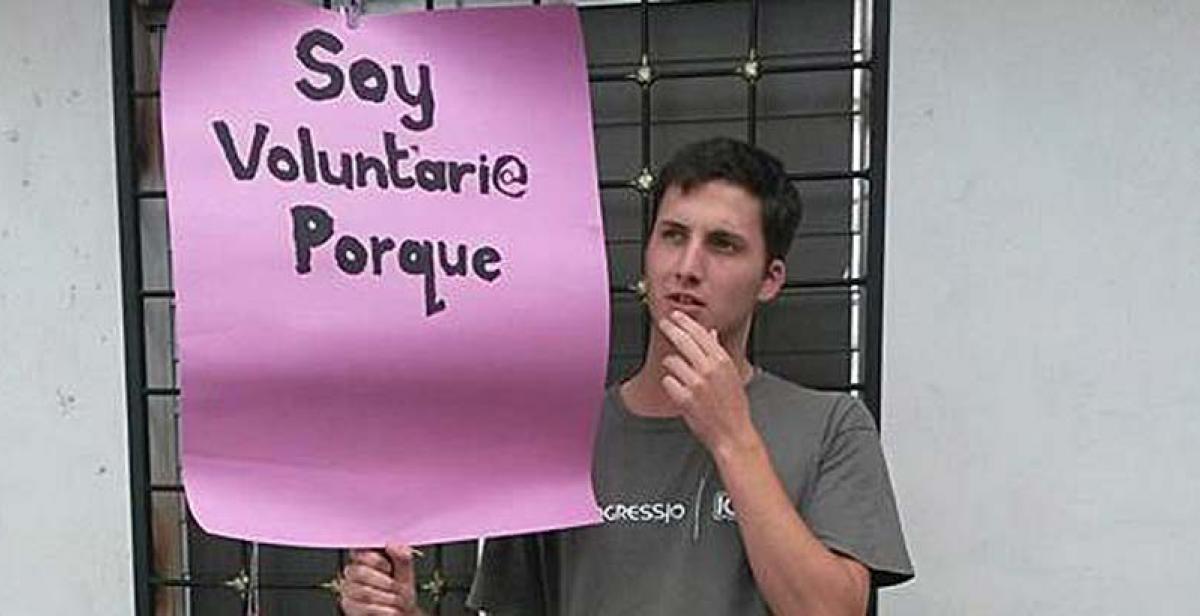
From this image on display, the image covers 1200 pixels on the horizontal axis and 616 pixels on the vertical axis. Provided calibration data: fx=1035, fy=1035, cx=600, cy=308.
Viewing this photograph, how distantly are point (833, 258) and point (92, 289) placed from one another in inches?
39.4

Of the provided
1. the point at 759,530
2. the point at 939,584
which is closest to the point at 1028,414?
the point at 939,584

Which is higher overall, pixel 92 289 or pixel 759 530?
pixel 92 289

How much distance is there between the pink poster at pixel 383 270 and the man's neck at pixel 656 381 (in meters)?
0.07

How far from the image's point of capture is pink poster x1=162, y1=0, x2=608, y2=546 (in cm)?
80

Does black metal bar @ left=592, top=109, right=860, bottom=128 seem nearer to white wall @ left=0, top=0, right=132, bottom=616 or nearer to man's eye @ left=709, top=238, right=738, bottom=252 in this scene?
man's eye @ left=709, top=238, right=738, bottom=252

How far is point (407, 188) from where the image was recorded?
0.82 m

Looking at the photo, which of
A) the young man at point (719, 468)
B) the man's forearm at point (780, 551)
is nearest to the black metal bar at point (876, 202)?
the young man at point (719, 468)

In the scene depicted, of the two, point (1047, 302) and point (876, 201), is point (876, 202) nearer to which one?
point (876, 201)

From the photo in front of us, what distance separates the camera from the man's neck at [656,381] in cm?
87

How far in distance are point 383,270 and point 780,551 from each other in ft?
1.22

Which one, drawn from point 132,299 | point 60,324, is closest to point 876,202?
point 132,299

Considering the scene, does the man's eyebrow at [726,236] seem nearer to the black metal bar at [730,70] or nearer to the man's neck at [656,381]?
the man's neck at [656,381]

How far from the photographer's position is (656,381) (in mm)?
904

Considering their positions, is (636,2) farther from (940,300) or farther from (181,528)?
(181,528)
